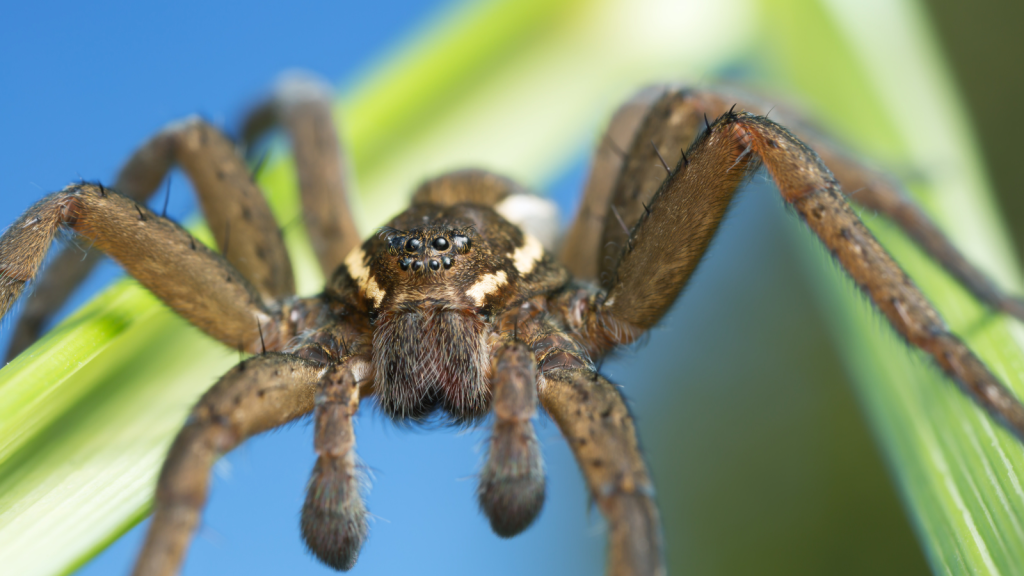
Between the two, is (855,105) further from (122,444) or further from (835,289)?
(122,444)

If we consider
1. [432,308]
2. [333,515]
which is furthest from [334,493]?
[432,308]

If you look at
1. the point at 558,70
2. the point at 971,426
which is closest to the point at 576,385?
the point at 971,426

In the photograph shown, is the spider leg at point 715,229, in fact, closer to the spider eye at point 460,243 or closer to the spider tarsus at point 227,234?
the spider eye at point 460,243

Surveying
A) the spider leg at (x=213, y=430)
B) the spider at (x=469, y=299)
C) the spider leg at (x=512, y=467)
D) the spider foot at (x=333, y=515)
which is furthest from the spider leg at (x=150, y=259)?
the spider leg at (x=512, y=467)

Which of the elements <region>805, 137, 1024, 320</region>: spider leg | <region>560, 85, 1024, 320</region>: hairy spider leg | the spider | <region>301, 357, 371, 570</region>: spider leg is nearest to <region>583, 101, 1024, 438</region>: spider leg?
the spider

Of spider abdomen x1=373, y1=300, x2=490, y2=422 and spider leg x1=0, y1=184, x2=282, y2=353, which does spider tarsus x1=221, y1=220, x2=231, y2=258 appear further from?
spider abdomen x1=373, y1=300, x2=490, y2=422

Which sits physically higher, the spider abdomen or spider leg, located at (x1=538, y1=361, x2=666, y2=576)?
the spider abdomen
